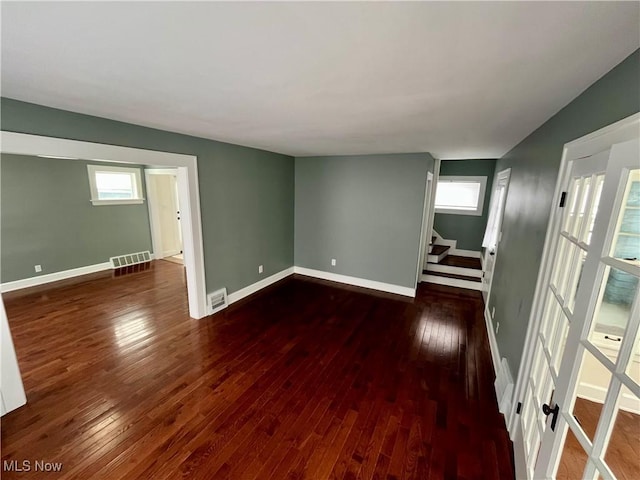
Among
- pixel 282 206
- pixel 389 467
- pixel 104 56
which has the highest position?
pixel 104 56

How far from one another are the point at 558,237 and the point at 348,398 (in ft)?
6.50

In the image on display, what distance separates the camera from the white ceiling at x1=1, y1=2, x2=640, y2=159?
33.7 inches

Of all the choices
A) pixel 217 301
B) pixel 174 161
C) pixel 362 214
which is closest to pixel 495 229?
pixel 362 214

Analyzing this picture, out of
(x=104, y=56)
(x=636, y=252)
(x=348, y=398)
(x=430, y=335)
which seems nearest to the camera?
(x=636, y=252)

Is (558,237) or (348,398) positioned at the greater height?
(558,237)

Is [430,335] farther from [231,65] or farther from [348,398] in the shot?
[231,65]

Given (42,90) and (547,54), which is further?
(42,90)

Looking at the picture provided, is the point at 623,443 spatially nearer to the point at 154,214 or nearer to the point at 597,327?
the point at 597,327

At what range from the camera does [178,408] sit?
2.14 metres

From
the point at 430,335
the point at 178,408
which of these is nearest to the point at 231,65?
the point at 178,408

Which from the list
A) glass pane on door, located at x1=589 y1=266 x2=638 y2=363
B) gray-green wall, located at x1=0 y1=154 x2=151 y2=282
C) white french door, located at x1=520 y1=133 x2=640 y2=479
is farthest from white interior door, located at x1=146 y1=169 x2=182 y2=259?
glass pane on door, located at x1=589 y1=266 x2=638 y2=363

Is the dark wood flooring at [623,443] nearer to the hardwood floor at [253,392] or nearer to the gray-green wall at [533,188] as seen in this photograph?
the gray-green wall at [533,188]

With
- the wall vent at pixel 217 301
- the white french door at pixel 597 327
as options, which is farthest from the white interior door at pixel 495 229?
the wall vent at pixel 217 301

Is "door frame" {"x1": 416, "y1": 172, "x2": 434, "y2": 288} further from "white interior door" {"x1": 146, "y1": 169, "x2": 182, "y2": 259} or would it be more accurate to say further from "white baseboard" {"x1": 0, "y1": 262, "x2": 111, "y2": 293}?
"white baseboard" {"x1": 0, "y1": 262, "x2": 111, "y2": 293}
